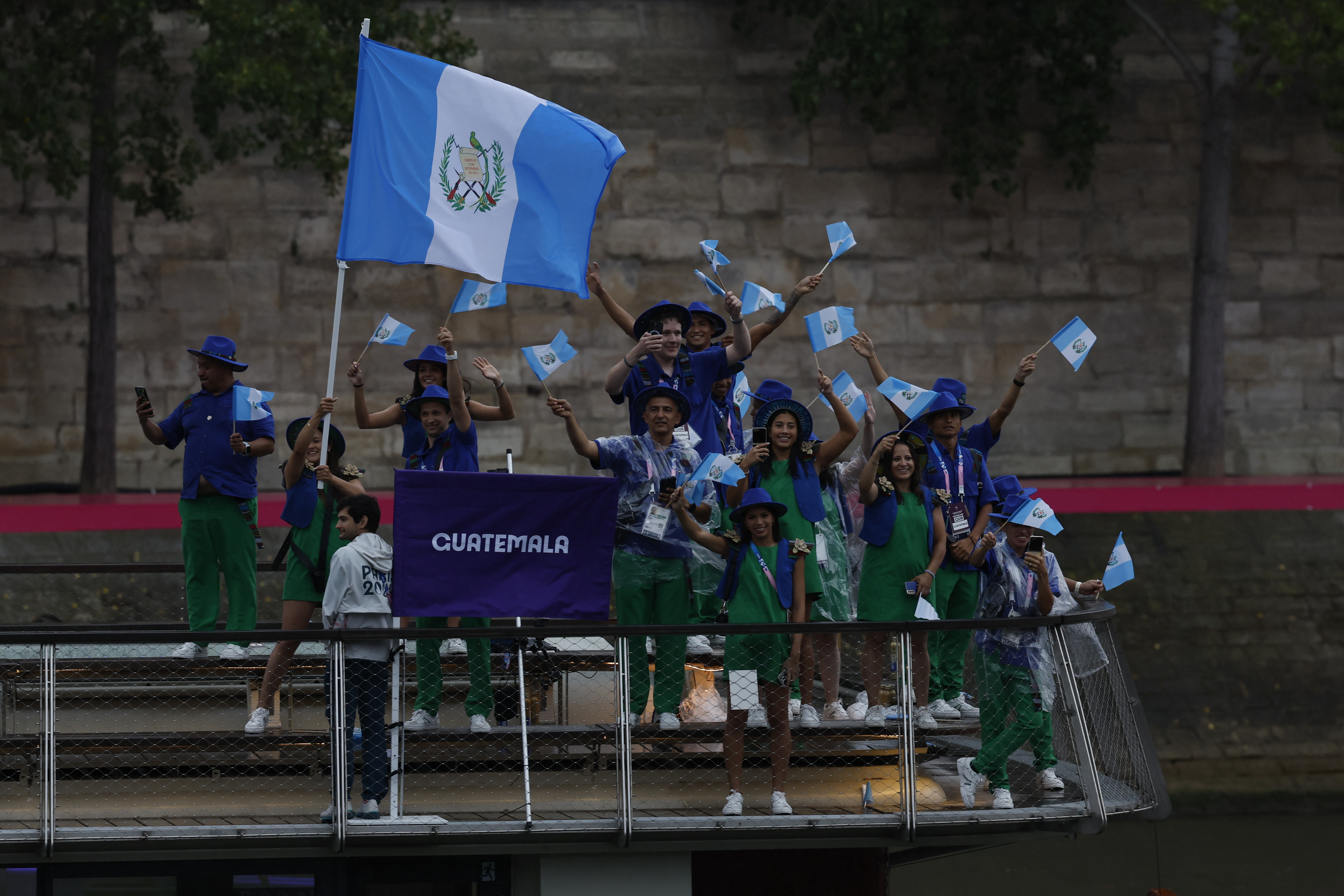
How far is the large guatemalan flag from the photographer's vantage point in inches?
299

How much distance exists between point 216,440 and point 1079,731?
186 inches

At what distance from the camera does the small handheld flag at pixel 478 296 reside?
8148mm

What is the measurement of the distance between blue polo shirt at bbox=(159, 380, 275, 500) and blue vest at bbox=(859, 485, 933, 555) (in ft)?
10.6

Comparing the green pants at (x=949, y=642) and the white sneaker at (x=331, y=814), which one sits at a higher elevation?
the green pants at (x=949, y=642)

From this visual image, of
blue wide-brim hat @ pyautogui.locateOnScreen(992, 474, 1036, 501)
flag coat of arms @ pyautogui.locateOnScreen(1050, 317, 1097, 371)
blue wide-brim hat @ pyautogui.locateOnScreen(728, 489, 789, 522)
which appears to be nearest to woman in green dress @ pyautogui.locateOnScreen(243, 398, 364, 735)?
blue wide-brim hat @ pyautogui.locateOnScreen(728, 489, 789, 522)

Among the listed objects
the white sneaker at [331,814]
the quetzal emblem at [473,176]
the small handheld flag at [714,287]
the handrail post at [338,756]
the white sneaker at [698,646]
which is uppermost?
the quetzal emblem at [473,176]

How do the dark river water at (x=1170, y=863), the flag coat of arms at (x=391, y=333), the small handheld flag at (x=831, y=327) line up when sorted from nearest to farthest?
the small handheld flag at (x=831, y=327), the flag coat of arms at (x=391, y=333), the dark river water at (x=1170, y=863)

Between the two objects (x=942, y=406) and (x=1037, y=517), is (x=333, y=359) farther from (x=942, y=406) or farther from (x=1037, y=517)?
(x=1037, y=517)

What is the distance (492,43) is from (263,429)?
10.8 m

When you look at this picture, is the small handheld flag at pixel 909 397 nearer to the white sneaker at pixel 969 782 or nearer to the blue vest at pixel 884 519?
the blue vest at pixel 884 519

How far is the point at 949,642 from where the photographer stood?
8.01 meters

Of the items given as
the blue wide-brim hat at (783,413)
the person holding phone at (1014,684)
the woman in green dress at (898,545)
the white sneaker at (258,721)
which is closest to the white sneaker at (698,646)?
the woman in green dress at (898,545)

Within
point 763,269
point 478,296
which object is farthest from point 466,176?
point 763,269

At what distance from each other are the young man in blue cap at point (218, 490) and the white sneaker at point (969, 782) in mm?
3852
